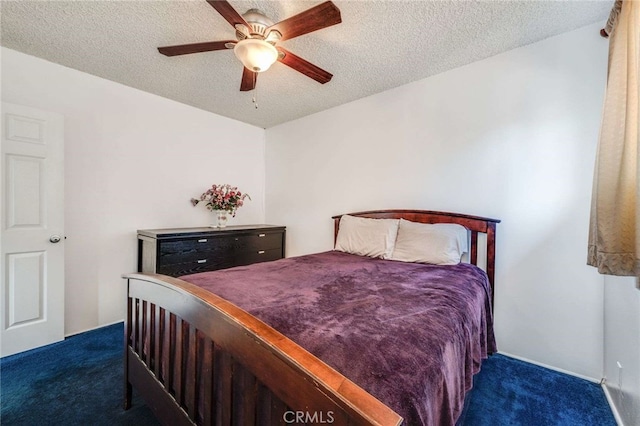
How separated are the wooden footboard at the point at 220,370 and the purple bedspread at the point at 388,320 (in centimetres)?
17

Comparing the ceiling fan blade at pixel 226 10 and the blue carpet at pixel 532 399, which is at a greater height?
→ the ceiling fan blade at pixel 226 10

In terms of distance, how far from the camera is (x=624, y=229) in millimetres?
1205

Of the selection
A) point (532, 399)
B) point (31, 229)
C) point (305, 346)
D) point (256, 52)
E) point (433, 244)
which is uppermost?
point (256, 52)

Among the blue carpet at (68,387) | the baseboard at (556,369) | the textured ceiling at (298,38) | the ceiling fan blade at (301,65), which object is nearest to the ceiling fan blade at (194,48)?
the textured ceiling at (298,38)

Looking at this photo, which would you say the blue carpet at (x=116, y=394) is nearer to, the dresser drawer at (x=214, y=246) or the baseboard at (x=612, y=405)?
the baseboard at (x=612, y=405)

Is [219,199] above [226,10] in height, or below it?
below

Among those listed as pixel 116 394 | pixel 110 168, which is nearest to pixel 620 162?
pixel 116 394

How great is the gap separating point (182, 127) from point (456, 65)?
3.18 metres

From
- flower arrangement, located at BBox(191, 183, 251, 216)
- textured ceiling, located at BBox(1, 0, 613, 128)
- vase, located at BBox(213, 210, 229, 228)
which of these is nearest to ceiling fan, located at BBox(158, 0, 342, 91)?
textured ceiling, located at BBox(1, 0, 613, 128)

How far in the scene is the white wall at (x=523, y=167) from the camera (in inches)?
74.4

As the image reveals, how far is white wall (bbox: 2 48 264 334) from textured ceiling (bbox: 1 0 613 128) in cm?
20

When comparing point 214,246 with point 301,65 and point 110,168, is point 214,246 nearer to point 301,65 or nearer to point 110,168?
point 110,168

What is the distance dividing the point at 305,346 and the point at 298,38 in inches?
84.8

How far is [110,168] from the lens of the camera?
2.73m
